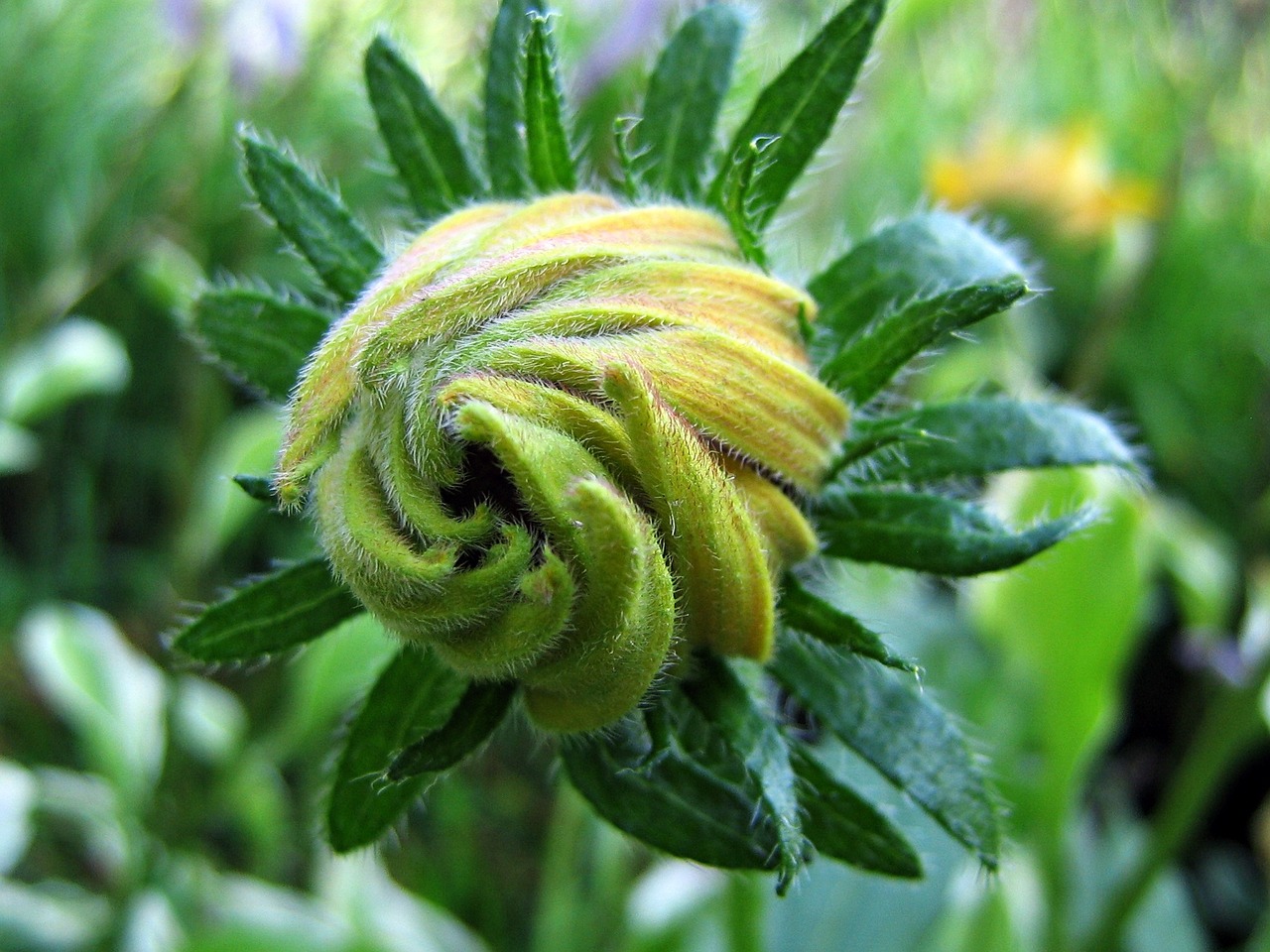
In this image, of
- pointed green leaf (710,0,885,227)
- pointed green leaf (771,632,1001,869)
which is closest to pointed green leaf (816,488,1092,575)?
pointed green leaf (771,632,1001,869)

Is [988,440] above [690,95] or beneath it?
beneath

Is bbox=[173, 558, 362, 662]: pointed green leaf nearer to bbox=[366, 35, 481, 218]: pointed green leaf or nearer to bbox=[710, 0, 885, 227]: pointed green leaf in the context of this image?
bbox=[366, 35, 481, 218]: pointed green leaf

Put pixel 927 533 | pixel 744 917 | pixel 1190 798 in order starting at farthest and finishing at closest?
pixel 1190 798 < pixel 744 917 < pixel 927 533

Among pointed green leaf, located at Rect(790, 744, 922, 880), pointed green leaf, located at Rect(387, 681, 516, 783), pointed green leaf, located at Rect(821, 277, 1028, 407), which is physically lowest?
pointed green leaf, located at Rect(790, 744, 922, 880)

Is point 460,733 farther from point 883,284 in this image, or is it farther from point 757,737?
point 883,284

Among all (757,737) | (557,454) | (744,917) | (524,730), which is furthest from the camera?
(524,730)

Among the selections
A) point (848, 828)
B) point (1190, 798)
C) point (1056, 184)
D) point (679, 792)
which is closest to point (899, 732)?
point (848, 828)

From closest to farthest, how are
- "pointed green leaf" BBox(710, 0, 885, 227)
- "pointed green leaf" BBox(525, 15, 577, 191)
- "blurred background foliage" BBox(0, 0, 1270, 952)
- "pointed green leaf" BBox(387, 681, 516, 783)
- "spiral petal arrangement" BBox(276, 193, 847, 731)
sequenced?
"spiral petal arrangement" BBox(276, 193, 847, 731), "pointed green leaf" BBox(387, 681, 516, 783), "pointed green leaf" BBox(525, 15, 577, 191), "pointed green leaf" BBox(710, 0, 885, 227), "blurred background foliage" BBox(0, 0, 1270, 952)

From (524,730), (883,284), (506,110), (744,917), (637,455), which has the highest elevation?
(506,110)
